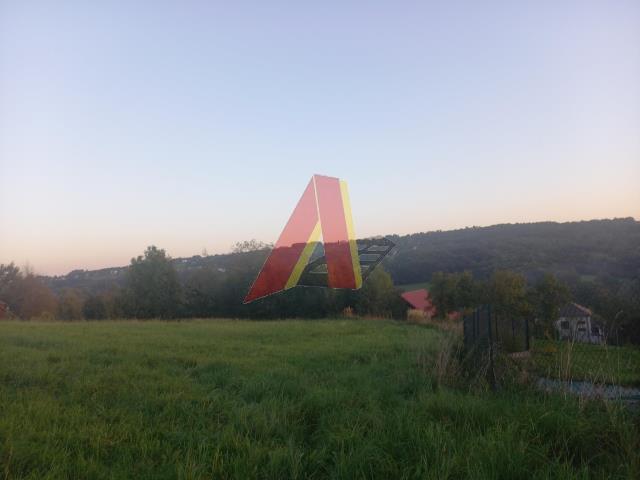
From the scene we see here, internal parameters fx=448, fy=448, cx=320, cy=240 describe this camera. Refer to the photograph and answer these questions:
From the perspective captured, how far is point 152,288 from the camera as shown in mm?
29469

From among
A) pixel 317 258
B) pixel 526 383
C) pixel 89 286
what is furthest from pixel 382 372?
pixel 89 286

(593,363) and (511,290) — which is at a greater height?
(593,363)

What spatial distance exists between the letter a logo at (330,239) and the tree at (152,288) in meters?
22.0

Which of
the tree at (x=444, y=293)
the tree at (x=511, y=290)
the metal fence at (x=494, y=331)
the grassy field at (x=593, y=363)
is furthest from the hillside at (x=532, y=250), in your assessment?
the tree at (x=444, y=293)

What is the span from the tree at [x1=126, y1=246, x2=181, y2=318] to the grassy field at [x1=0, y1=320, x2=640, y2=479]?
959 inches

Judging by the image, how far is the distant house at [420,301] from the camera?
68.2 ft

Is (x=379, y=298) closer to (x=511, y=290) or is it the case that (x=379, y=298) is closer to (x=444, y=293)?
(x=444, y=293)

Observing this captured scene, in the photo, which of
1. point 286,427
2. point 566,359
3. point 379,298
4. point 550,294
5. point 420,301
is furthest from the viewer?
point 379,298

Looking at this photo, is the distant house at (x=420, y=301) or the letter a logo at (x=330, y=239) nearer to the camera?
the letter a logo at (x=330, y=239)

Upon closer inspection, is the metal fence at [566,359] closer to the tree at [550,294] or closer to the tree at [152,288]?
the tree at [550,294]

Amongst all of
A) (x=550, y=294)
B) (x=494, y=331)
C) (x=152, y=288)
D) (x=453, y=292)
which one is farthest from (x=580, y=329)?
(x=152, y=288)

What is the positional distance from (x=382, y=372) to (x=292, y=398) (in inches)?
70.7

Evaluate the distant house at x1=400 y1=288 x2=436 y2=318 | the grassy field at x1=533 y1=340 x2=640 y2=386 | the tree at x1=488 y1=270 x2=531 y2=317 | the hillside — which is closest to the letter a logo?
the hillside

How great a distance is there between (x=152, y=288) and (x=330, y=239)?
81.2ft
